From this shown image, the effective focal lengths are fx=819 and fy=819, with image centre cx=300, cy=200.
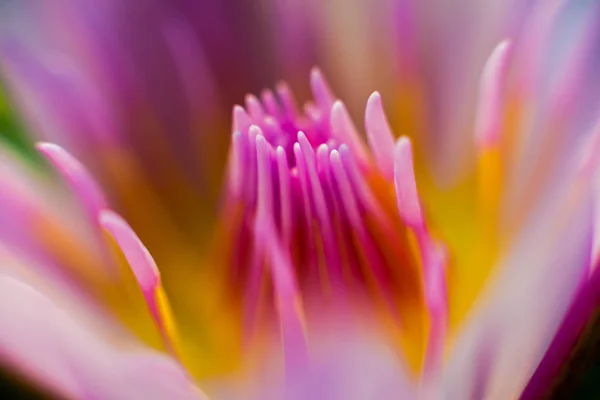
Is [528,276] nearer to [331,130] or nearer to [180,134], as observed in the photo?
[331,130]

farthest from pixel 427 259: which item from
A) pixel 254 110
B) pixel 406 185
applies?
pixel 254 110

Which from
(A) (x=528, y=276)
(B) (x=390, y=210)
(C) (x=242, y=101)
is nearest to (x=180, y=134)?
(C) (x=242, y=101)

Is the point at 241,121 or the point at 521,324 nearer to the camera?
the point at 521,324

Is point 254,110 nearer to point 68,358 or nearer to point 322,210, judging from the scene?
point 322,210

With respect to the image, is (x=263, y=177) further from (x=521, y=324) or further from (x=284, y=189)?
(x=521, y=324)

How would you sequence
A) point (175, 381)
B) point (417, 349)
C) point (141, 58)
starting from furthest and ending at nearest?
point (141, 58)
point (417, 349)
point (175, 381)

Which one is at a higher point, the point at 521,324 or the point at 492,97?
the point at 492,97

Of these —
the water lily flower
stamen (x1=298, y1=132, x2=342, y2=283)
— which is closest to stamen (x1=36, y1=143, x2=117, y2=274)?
the water lily flower
